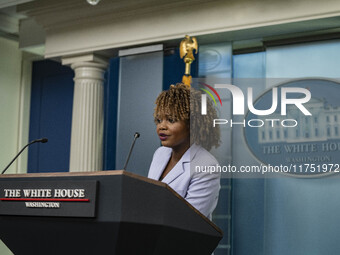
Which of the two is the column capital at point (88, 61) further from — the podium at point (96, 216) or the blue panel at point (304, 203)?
the podium at point (96, 216)

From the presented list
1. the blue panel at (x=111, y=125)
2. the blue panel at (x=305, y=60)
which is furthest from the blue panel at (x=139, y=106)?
the blue panel at (x=305, y=60)

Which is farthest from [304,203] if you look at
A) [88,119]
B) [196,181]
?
[88,119]

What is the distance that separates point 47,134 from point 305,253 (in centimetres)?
326

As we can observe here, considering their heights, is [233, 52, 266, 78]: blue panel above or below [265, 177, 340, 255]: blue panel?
above

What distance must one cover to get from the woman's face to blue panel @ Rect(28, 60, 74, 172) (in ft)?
10.3

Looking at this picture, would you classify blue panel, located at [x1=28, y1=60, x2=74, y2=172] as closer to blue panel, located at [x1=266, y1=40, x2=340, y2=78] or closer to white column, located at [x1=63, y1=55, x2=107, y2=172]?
white column, located at [x1=63, y1=55, x2=107, y2=172]

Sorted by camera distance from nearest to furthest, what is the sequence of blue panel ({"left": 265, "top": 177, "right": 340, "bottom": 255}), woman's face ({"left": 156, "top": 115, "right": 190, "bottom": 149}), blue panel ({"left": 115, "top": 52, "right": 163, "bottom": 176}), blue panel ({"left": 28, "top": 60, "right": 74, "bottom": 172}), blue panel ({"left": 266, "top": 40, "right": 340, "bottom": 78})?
woman's face ({"left": 156, "top": 115, "right": 190, "bottom": 149}) → blue panel ({"left": 265, "top": 177, "right": 340, "bottom": 255}) → blue panel ({"left": 266, "top": 40, "right": 340, "bottom": 78}) → blue panel ({"left": 115, "top": 52, "right": 163, "bottom": 176}) → blue panel ({"left": 28, "top": 60, "right": 74, "bottom": 172})

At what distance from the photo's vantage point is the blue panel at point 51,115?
5809 mm

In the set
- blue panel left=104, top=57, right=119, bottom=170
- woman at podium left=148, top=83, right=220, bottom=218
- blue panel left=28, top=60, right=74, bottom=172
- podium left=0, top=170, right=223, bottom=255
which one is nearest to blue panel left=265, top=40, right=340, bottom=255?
woman at podium left=148, top=83, right=220, bottom=218

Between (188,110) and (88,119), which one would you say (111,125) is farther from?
(188,110)

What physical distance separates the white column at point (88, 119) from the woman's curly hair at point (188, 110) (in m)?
2.05

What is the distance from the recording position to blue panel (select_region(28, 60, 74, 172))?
5809 millimetres

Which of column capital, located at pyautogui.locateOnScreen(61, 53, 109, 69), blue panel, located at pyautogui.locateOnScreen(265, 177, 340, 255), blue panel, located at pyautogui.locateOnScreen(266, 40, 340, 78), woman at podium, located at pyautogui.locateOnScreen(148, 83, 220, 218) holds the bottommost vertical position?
blue panel, located at pyautogui.locateOnScreen(265, 177, 340, 255)

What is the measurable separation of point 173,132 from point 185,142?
96 millimetres
